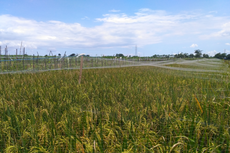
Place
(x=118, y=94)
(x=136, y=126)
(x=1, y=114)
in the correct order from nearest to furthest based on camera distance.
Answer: (x=136, y=126) < (x=1, y=114) < (x=118, y=94)

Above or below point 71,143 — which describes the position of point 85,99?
above

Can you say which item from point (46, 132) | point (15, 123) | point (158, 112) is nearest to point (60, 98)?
point (15, 123)

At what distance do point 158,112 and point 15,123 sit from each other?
173cm

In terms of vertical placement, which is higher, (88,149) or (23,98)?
(23,98)

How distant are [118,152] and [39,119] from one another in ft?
3.70

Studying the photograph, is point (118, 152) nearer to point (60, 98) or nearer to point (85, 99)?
point (85, 99)

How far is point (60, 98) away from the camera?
273 centimetres

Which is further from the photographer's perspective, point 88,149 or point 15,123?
point 15,123

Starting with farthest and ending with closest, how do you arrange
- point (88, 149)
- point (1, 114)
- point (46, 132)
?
point (1, 114) < point (46, 132) < point (88, 149)

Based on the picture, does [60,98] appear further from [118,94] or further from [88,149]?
[88,149]

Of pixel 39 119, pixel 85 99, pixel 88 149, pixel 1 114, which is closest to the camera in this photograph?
pixel 88 149

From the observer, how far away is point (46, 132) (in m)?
1.60

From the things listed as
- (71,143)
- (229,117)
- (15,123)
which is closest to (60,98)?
(15,123)

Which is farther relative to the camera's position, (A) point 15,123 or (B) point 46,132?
(A) point 15,123
